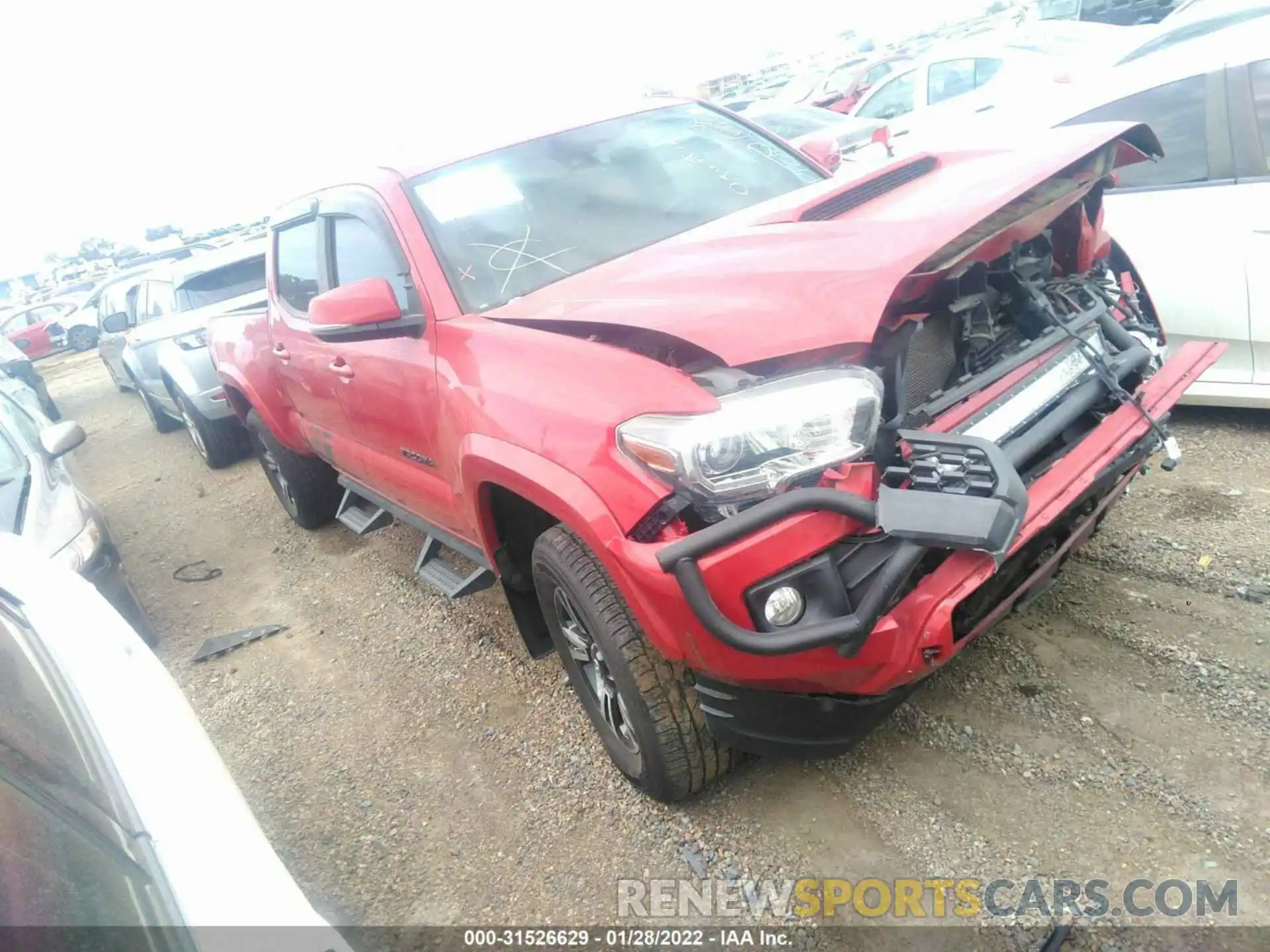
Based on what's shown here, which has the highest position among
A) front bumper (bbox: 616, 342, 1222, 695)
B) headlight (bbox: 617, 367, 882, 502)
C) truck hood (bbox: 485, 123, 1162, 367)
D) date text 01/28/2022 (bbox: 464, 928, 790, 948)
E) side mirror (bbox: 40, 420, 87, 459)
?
truck hood (bbox: 485, 123, 1162, 367)

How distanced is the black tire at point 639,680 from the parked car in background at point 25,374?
10849 millimetres

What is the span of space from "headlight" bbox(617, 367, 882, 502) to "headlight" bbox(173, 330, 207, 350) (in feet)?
20.2

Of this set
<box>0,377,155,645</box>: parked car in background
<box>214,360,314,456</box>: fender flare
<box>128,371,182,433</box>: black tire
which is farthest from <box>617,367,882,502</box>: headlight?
<box>128,371,182,433</box>: black tire

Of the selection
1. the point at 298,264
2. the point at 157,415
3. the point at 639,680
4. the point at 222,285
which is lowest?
the point at 157,415

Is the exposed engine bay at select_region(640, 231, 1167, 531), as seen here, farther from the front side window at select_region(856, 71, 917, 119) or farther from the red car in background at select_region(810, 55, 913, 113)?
the red car in background at select_region(810, 55, 913, 113)

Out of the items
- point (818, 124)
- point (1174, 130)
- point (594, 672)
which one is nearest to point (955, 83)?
point (818, 124)

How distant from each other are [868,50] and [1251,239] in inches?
1237

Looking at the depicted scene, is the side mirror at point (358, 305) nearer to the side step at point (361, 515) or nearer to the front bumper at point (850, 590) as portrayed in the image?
the front bumper at point (850, 590)

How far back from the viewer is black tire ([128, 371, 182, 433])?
890 cm

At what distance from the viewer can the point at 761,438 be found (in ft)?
6.33

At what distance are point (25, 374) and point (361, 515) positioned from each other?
9.68 meters

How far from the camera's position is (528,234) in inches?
118

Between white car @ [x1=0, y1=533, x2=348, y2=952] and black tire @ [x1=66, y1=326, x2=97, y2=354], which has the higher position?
white car @ [x1=0, y1=533, x2=348, y2=952]

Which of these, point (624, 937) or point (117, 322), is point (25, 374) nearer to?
point (117, 322)
